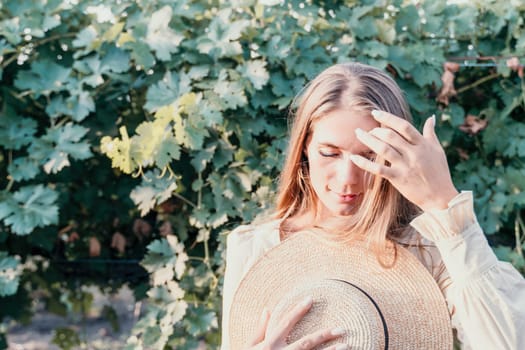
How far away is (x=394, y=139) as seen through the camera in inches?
60.1

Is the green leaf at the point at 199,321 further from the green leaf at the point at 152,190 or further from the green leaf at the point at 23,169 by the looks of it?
the green leaf at the point at 23,169

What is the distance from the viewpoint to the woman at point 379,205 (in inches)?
60.4

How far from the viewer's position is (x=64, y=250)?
122 inches

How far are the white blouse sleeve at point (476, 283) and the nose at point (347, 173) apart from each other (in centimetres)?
20

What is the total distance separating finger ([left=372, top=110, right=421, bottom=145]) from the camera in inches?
60.1

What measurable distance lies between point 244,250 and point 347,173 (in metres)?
0.36

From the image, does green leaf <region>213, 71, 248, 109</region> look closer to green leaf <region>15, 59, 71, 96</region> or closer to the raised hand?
green leaf <region>15, 59, 71, 96</region>

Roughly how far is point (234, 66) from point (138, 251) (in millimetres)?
883

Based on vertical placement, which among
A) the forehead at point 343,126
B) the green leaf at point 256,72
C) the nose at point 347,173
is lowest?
the green leaf at point 256,72

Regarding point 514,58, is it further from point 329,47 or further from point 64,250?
point 64,250

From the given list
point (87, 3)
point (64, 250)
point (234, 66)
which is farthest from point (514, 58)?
point (64, 250)

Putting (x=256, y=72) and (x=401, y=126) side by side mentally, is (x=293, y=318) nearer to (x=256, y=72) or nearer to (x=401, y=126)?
(x=401, y=126)

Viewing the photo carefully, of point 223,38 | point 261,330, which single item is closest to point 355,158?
point 261,330

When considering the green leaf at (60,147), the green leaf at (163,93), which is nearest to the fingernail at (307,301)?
the green leaf at (163,93)
